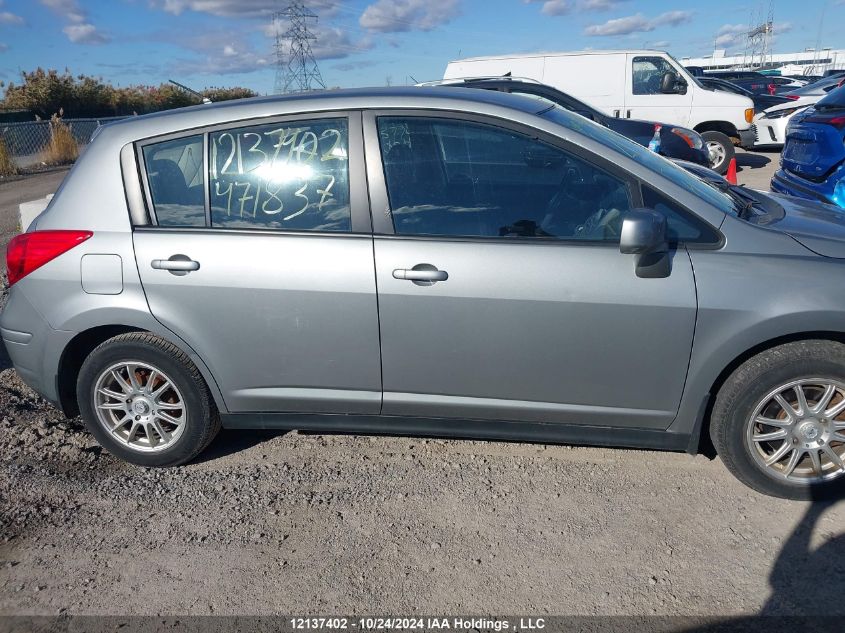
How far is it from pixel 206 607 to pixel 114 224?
190 cm

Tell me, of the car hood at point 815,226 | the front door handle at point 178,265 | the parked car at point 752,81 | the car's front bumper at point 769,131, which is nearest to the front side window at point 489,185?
the car hood at point 815,226

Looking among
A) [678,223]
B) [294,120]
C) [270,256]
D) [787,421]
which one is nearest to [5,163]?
[294,120]

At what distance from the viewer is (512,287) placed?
3.10 metres

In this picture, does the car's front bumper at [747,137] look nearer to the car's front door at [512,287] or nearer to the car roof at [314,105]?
the car roof at [314,105]

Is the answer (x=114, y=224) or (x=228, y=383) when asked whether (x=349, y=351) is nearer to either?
(x=228, y=383)

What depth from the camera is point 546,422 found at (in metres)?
3.33

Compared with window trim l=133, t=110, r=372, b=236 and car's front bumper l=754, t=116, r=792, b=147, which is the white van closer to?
car's front bumper l=754, t=116, r=792, b=147

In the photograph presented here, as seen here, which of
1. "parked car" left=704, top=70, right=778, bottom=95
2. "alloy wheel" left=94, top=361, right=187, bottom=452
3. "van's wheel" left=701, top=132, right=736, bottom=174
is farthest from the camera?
"parked car" left=704, top=70, right=778, bottom=95

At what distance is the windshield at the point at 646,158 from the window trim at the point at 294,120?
3.03 feet

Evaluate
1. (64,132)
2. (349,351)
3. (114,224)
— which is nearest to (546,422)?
(349,351)

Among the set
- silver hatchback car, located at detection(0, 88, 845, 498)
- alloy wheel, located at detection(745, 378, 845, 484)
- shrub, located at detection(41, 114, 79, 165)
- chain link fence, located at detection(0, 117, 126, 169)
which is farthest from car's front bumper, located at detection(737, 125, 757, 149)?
shrub, located at detection(41, 114, 79, 165)

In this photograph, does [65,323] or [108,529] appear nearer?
[108,529]

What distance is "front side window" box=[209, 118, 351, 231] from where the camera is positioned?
10.9 feet

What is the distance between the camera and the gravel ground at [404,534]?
8.98 ft
